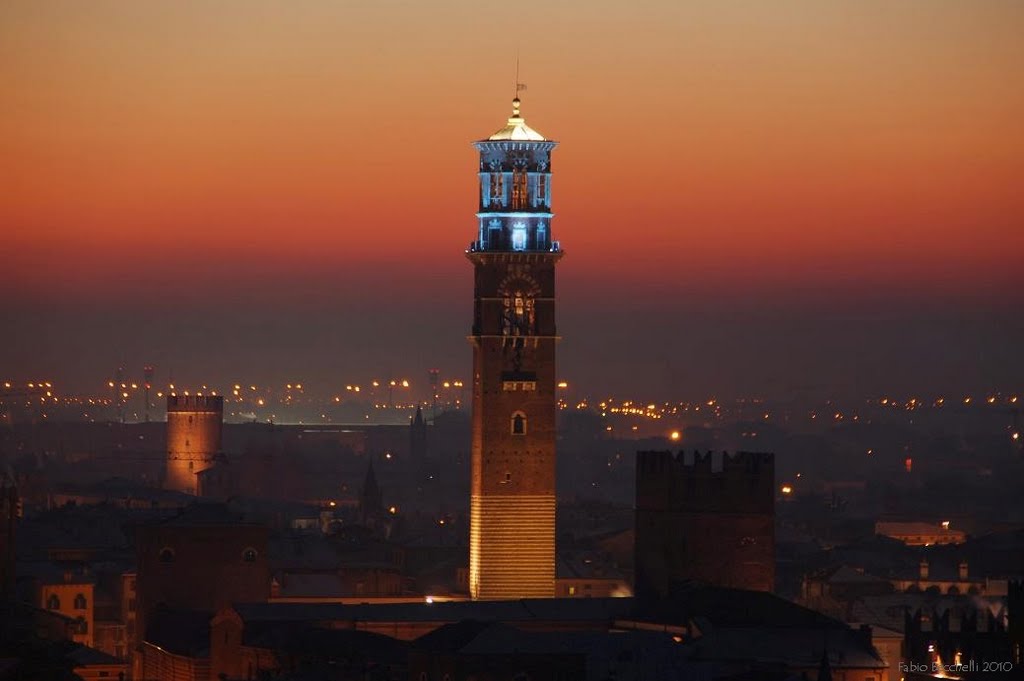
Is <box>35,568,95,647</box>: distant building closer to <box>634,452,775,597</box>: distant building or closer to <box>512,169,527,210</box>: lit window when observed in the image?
<box>512,169,527,210</box>: lit window

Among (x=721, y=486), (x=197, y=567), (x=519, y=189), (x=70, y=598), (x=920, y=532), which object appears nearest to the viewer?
(x=721, y=486)

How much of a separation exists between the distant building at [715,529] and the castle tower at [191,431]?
9866cm

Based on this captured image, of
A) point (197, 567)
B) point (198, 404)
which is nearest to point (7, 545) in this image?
point (197, 567)

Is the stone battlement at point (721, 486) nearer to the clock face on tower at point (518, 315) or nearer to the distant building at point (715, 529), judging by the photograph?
the distant building at point (715, 529)

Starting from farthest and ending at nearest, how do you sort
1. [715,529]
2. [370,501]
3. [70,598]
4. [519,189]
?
[370,501] < [70,598] < [519,189] < [715,529]

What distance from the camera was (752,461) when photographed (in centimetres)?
7844

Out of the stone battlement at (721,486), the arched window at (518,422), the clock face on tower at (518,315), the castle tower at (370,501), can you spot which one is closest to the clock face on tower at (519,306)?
the clock face on tower at (518,315)

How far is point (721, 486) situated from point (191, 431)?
338 ft

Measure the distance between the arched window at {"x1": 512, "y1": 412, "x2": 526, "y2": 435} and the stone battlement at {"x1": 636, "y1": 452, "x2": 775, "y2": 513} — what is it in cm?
371

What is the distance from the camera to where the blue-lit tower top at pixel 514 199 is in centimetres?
8056

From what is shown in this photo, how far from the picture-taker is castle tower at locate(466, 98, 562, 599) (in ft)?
264

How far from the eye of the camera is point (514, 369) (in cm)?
8106

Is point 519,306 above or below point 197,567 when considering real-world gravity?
above

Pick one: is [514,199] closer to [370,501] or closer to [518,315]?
[518,315]
